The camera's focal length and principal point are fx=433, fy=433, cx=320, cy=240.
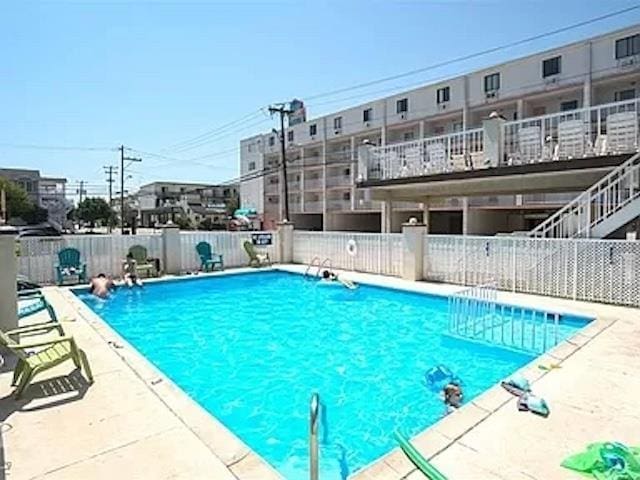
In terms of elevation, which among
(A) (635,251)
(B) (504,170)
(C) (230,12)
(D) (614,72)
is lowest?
(A) (635,251)

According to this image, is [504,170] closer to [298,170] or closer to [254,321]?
[254,321]

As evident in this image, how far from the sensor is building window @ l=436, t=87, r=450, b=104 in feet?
103

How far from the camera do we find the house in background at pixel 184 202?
71438mm

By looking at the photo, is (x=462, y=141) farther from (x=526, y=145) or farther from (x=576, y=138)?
(x=576, y=138)

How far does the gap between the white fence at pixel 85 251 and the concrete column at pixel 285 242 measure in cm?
505

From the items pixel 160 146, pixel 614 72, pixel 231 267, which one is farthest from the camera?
pixel 160 146

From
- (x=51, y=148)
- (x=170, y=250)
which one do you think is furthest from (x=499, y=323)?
(x=51, y=148)

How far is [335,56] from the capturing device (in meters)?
15.8

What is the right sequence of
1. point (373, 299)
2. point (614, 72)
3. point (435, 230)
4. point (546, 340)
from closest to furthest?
point (546, 340) → point (373, 299) → point (614, 72) → point (435, 230)

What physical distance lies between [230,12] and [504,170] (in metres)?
8.80

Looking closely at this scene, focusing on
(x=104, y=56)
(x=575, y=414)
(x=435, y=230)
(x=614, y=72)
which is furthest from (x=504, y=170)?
(x=435, y=230)

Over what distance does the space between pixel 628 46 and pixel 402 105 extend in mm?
15280

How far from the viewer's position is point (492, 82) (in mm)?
29000

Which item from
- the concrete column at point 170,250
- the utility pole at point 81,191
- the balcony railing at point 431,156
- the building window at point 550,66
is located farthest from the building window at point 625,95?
the utility pole at point 81,191
